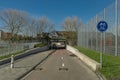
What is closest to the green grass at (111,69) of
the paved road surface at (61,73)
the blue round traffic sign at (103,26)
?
the paved road surface at (61,73)

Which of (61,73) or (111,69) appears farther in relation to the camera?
(111,69)

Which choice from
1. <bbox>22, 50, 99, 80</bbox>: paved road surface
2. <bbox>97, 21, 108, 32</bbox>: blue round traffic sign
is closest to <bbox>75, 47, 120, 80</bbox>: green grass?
<bbox>22, 50, 99, 80</bbox>: paved road surface

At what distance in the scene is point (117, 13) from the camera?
64.8 ft

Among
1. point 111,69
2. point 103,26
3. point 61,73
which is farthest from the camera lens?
point 103,26

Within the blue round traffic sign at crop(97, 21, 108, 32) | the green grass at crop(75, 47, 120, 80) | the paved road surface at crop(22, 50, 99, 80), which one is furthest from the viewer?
the blue round traffic sign at crop(97, 21, 108, 32)

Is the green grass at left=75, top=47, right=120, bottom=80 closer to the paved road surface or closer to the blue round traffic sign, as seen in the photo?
the paved road surface

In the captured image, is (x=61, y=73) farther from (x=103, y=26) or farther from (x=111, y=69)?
(x=103, y=26)

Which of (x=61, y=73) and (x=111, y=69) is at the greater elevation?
(x=111, y=69)

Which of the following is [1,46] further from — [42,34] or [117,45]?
[42,34]

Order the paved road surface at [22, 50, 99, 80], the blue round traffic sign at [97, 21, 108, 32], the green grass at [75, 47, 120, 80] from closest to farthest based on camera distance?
the green grass at [75, 47, 120, 80]
the paved road surface at [22, 50, 99, 80]
the blue round traffic sign at [97, 21, 108, 32]

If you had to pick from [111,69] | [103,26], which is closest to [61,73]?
[111,69]

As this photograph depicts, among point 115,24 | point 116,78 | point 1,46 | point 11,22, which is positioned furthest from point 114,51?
point 11,22

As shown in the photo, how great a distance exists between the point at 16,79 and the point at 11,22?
222 feet

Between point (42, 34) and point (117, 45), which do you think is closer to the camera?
point (117, 45)
